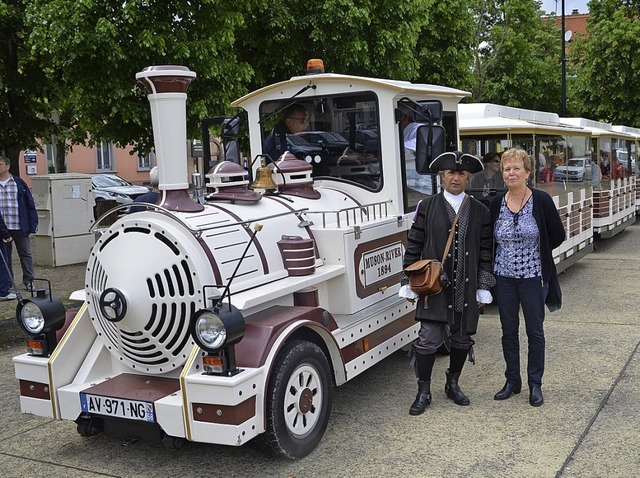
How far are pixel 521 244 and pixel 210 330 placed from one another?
2.39m

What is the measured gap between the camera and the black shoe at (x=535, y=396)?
5.27 metres

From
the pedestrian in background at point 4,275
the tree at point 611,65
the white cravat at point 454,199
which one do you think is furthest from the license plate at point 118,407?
the tree at point 611,65

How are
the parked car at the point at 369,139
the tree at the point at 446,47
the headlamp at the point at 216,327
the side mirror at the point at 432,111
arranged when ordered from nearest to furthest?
the headlamp at the point at 216,327, the side mirror at the point at 432,111, the parked car at the point at 369,139, the tree at the point at 446,47

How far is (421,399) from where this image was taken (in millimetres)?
5203

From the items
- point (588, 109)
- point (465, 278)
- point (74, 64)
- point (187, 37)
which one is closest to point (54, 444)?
point (465, 278)

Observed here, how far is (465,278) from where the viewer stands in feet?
16.5

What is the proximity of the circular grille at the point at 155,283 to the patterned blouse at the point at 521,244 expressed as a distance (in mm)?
2186

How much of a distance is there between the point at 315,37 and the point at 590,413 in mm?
7989

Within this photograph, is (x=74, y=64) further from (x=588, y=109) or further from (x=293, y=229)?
(x=588, y=109)

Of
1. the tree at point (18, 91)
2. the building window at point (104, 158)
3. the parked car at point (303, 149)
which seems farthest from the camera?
the building window at point (104, 158)

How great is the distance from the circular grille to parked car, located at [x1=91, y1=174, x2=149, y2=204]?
1816cm

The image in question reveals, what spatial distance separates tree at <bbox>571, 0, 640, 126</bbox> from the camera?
82.9ft

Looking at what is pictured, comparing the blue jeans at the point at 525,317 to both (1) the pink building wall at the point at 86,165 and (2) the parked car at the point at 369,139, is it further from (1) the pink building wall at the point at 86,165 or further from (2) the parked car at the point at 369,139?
(1) the pink building wall at the point at 86,165

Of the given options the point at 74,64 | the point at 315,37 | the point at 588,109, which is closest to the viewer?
the point at 74,64
